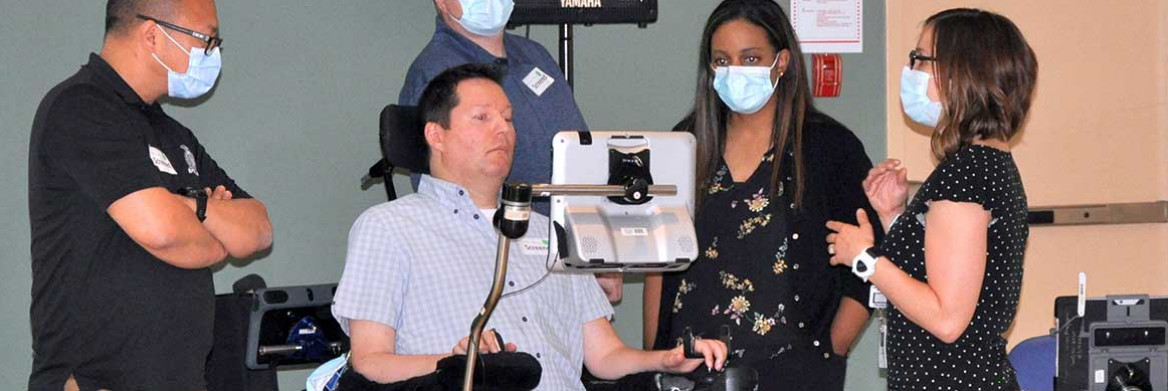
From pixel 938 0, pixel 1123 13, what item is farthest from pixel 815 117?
pixel 1123 13

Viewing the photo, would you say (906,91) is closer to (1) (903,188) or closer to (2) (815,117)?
(1) (903,188)

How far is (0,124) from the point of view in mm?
3996

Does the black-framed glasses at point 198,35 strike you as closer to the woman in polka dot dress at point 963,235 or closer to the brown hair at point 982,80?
the woman in polka dot dress at point 963,235

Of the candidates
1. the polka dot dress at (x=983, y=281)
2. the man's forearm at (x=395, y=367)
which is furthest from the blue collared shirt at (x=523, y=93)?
the polka dot dress at (x=983, y=281)

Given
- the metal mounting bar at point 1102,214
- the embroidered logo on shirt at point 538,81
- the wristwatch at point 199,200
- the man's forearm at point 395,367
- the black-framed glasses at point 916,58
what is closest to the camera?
the man's forearm at point 395,367

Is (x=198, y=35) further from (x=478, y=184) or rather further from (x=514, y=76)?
(x=514, y=76)

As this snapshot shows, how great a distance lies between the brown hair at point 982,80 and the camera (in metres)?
2.82

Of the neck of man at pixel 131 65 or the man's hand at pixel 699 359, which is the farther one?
the neck of man at pixel 131 65

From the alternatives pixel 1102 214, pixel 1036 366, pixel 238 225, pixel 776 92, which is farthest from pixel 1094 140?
pixel 238 225

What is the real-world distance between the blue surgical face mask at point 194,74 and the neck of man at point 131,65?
0.03m

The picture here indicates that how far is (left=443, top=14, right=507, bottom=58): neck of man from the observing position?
386cm

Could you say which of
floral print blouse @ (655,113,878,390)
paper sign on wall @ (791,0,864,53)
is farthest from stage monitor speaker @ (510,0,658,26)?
floral print blouse @ (655,113,878,390)

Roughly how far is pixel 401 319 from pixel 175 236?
52 centimetres

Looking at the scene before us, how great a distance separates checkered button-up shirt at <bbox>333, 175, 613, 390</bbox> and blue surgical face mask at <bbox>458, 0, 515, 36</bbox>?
73 centimetres
